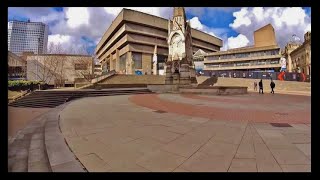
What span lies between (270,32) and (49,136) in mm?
101862

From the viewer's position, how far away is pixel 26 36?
88.1 m

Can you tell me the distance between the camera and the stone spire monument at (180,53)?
27406 millimetres

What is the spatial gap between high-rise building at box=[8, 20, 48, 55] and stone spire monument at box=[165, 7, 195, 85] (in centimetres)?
7021

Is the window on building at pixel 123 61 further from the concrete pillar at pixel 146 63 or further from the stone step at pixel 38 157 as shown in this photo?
the stone step at pixel 38 157

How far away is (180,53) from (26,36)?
302 ft

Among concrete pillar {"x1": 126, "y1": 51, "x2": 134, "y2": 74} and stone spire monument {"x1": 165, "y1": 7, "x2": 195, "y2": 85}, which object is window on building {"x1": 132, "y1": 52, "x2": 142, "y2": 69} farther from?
stone spire monument {"x1": 165, "y1": 7, "x2": 195, "y2": 85}

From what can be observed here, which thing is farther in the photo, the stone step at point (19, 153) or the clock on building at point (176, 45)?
the clock on building at point (176, 45)

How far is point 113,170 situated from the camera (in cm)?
308

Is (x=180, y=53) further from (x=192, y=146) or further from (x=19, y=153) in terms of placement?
(x=19, y=153)

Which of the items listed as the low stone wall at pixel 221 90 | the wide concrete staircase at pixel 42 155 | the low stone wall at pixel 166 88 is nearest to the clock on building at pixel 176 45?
the low stone wall at pixel 166 88

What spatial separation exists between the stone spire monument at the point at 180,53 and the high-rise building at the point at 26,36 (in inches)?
2764
